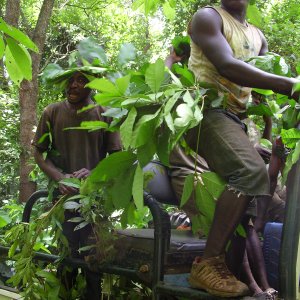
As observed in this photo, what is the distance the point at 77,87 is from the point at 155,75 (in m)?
1.17

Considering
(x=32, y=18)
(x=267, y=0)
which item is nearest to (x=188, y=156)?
(x=267, y=0)

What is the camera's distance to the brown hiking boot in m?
1.92

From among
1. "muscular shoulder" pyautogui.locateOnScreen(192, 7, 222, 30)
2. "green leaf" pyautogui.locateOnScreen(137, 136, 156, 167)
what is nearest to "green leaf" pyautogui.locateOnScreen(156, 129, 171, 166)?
"green leaf" pyautogui.locateOnScreen(137, 136, 156, 167)

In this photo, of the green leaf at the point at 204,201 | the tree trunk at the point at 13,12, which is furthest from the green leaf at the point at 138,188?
the tree trunk at the point at 13,12

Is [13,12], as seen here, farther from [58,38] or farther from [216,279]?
[216,279]

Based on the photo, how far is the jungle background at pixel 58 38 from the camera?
5458 mm

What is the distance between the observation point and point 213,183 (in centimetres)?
210

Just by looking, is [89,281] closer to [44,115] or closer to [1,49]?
[44,115]

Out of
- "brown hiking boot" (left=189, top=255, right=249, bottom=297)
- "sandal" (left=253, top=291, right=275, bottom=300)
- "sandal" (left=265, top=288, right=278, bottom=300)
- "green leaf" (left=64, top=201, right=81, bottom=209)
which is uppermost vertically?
"green leaf" (left=64, top=201, right=81, bottom=209)

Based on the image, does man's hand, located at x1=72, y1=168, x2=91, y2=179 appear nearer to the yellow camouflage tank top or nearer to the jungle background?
the jungle background

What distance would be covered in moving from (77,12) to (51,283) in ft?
32.6

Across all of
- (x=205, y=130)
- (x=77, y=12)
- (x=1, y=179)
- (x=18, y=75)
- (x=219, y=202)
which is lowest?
(x=1, y=179)

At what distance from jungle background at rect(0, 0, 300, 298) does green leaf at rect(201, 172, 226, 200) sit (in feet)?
2.75

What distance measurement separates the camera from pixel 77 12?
11797mm
